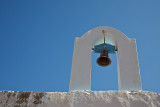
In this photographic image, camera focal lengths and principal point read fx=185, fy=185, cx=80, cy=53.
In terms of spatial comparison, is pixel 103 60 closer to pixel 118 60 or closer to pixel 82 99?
pixel 118 60

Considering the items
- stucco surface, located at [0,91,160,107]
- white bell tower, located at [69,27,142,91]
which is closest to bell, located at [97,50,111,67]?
white bell tower, located at [69,27,142,91]

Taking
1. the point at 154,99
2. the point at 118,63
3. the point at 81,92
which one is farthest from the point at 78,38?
the point at 154,99

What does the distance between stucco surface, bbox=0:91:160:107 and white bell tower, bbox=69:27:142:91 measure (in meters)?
0.24

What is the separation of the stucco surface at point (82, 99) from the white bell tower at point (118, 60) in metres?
0.24

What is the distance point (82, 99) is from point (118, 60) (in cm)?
102

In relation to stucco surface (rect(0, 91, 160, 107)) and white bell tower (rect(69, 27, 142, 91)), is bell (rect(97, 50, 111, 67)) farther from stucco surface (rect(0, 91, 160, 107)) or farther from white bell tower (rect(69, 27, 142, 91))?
stucco surface (rect(0, 91, 160, 107))

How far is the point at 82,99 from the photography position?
2572 mm

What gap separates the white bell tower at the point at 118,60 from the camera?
2.89m

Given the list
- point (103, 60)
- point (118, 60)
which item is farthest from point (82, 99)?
point (103, 60)

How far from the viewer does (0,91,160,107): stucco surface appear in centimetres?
252

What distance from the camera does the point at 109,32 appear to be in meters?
3.55

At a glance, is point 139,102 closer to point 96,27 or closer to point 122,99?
point 122,99

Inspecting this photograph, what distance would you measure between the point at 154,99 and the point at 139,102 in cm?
22

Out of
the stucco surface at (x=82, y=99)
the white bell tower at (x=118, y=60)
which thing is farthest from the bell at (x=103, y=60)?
the stucco surface at (x=82, y=99)
